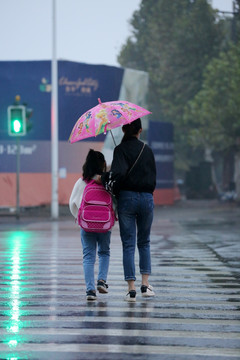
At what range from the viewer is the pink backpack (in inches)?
330

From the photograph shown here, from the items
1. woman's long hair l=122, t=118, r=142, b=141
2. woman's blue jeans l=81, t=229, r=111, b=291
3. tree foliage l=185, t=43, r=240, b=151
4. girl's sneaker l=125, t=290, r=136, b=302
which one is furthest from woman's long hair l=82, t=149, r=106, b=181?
tree foliage l=185, t=43, r=240, b=151

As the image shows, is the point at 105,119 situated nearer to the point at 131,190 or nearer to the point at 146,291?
the point at 131,190

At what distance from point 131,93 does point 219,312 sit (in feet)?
83.1

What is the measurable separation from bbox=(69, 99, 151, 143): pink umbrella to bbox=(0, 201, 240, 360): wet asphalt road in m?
1.76

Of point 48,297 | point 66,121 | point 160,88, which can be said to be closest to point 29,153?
point 66,121

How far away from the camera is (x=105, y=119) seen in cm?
850

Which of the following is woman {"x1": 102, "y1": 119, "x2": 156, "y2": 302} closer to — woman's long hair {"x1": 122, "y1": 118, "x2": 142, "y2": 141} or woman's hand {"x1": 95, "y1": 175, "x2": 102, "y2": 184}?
woman's long hair {"x1": 122, "y1": 118, "x2": 142, "y2": 141}

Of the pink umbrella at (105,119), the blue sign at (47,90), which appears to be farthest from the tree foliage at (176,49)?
the pink umbrella at (105,119)

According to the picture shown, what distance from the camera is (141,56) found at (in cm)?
6881

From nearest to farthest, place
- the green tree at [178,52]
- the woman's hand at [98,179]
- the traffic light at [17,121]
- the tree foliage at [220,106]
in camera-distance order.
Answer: the woman's hand at [98,179], the traffic light at [17,121], the tree foliage at [220,106], the green tree at [178,52]

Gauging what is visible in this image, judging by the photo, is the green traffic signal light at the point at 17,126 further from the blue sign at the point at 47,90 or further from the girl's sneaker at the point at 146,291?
the girl's sneaker at the point at 146,291

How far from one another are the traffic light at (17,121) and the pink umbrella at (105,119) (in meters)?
16.1

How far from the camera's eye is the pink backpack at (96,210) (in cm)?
838

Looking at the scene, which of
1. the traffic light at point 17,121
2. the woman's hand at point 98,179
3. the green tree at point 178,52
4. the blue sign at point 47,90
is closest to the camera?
the woman's hand at point 98,179
